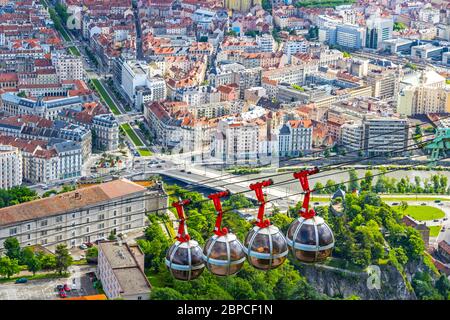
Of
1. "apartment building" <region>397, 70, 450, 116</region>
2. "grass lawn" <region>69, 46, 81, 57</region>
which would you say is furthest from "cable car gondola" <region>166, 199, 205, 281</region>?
"grass lawn" <region>69, 46, 81, 57</region>

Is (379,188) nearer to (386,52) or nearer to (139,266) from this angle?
(139,266)

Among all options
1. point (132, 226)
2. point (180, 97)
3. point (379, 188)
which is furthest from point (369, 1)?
point (132, 226)

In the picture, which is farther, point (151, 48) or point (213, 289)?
point (151, 48)

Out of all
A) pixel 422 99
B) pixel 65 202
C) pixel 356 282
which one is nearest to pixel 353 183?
pixel 356 282

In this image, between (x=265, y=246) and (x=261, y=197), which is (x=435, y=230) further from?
(x=261, y=197)

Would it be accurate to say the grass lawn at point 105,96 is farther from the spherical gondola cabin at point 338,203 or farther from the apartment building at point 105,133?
the spherical gondola cabin at point 338,203

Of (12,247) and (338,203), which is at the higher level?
(12,247)
